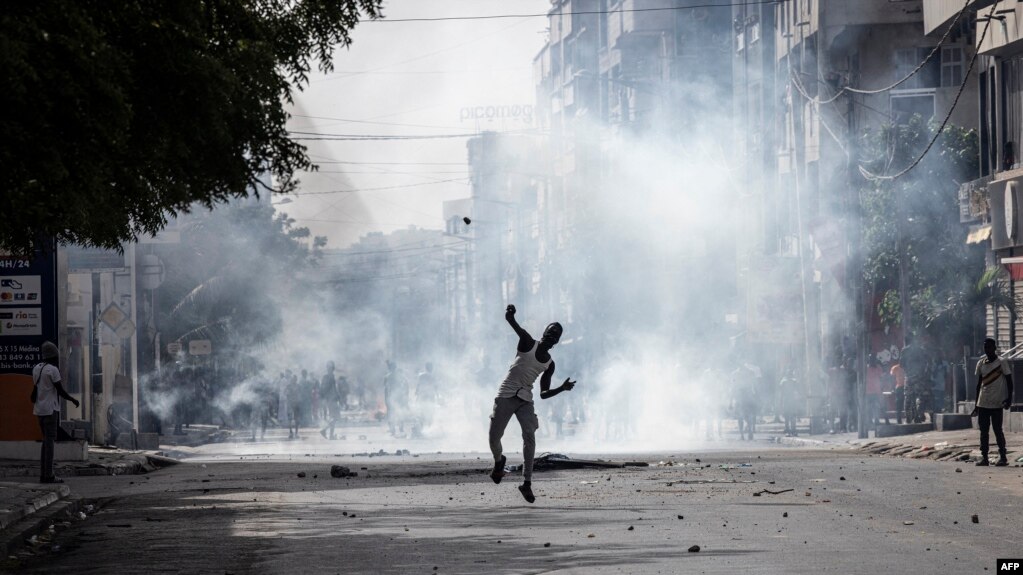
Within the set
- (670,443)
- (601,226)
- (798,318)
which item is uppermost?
(601,226)

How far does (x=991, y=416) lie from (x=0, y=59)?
55.7ft

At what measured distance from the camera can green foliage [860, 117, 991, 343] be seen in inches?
1665

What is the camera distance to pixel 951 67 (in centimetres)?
4794

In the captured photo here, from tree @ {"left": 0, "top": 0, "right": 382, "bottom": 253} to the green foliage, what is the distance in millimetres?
30369

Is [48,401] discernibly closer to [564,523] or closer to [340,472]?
[340,472]

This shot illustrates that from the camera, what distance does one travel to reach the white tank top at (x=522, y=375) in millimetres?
16312

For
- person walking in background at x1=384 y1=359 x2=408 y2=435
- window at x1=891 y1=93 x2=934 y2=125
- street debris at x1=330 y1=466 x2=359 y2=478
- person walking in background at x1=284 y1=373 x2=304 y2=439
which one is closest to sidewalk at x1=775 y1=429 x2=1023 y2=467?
street debris at x1=330 y1=466 x2=359 y2=478

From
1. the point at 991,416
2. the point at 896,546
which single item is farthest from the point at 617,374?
the point at 896,546

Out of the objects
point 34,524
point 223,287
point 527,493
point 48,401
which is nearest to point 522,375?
point 527,493

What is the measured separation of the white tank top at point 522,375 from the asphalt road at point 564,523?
1.07 meters

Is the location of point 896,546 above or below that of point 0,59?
below

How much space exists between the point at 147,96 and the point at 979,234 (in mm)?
29692

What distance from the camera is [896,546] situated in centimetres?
1136

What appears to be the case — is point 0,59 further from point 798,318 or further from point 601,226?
point 601,226
